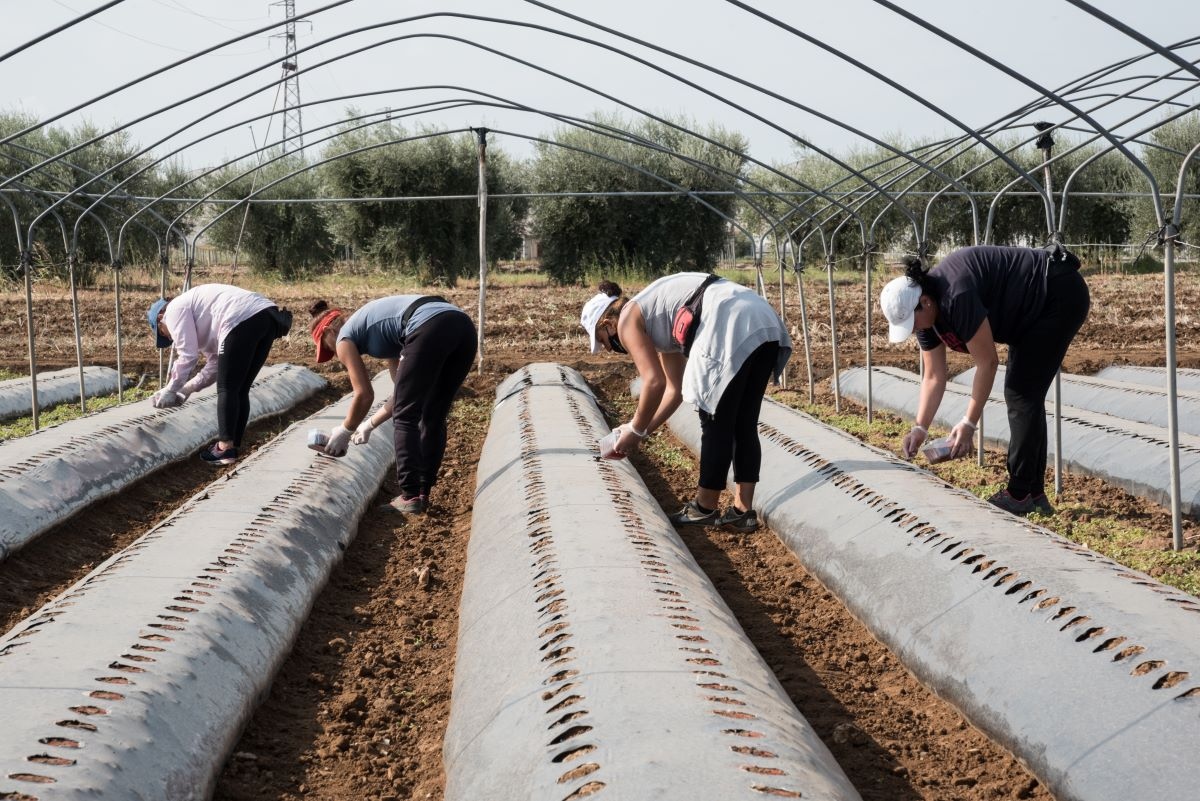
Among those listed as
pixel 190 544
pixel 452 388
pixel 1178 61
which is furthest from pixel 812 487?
pixel 190 544

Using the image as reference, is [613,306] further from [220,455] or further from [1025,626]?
[220,455]

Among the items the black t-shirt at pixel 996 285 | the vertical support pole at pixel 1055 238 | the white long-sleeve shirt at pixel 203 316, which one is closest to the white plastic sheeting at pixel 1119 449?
the vertical support pole at pixel 1055 238

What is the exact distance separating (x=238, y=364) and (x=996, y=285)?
4207mm

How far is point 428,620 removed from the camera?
4.16 meters

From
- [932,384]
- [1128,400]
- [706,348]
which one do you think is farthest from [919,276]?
[1128,400]

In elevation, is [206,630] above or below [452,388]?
below

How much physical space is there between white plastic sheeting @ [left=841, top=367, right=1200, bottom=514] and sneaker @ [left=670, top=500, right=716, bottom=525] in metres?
2.07

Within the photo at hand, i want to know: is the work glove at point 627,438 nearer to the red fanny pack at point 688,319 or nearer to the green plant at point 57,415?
the red fanny pack at point 688,319

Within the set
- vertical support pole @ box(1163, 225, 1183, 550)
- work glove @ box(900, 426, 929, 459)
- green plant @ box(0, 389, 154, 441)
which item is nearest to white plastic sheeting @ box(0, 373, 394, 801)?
work glove @ box(900, 426, 929, 459)

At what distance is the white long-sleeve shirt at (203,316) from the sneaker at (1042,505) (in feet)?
14.2

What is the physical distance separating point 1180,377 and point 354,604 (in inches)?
295

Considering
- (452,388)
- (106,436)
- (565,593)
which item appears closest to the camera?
(565,593)

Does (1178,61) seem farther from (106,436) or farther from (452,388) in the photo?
(106,436)

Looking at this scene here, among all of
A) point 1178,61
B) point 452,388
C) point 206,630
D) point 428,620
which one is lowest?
point 428,620
